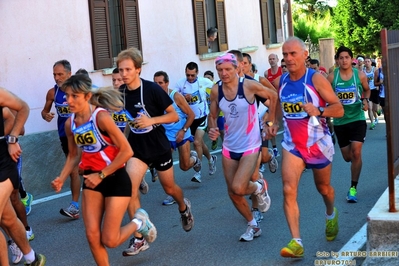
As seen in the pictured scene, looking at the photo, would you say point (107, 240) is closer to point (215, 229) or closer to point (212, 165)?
point (215, 229)

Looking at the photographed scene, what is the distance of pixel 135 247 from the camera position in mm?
7895

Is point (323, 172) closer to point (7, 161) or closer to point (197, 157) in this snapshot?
point (7, 161)

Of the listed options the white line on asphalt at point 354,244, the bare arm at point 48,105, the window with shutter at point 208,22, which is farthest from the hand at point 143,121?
the window with shutter at point 208,22

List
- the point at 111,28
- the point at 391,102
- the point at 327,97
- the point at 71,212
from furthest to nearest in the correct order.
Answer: the point at 111,28
the point at 71,212
the point at 327,97
the point at 391,102

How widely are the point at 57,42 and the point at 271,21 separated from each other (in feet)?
44.2

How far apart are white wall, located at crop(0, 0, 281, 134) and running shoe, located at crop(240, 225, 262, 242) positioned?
6277 mm

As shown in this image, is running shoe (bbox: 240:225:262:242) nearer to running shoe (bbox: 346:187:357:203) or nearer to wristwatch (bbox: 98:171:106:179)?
running shoe (bbox: 346:187:357:203)

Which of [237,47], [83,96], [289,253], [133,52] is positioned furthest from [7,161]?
[237,47]

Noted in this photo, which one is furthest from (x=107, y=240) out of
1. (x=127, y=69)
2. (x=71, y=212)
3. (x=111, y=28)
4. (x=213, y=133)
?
(x=111, y=28)

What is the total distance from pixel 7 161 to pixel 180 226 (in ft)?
9.31

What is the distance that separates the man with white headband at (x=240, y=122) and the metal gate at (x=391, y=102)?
1.32 m

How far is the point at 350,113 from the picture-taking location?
1068 centimetres

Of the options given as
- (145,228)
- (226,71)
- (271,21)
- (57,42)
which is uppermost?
(271,21)

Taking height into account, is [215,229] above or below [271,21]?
below
